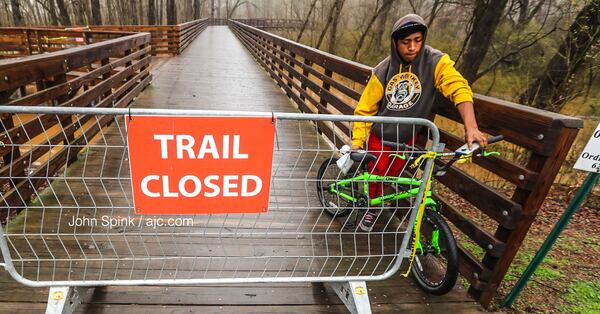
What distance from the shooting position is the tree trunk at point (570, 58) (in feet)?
20.1

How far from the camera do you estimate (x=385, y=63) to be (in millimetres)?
2771

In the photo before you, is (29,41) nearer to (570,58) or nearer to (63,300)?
(63,300)

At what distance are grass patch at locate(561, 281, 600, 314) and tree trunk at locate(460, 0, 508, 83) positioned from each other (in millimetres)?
6306

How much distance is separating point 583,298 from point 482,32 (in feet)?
22.4

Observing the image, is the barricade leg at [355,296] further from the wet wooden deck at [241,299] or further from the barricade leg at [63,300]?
the barricade leg at [63,300]

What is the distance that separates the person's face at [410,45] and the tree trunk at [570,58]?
4843 mm

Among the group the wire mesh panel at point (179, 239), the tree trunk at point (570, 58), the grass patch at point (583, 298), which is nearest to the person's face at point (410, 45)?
the wire mesh panel at point (179, 239)

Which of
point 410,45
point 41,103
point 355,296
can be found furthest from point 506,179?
point 41,103

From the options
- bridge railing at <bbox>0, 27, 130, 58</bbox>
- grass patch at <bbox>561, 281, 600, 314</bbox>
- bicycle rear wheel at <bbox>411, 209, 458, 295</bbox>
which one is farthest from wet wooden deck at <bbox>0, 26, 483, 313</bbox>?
bridge railing at <bbox>0, 27, 130, 58</bbox>

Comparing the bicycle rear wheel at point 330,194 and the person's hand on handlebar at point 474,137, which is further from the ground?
the person's hand on handlebar at point 474,137

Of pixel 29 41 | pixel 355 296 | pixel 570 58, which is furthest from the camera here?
pixel 29 41

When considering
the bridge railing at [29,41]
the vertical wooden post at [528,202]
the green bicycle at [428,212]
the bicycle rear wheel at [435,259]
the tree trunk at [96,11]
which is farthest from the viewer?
the tree trunk at [96,11]

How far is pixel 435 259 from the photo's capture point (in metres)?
2.94

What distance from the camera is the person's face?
2449 millimetres
